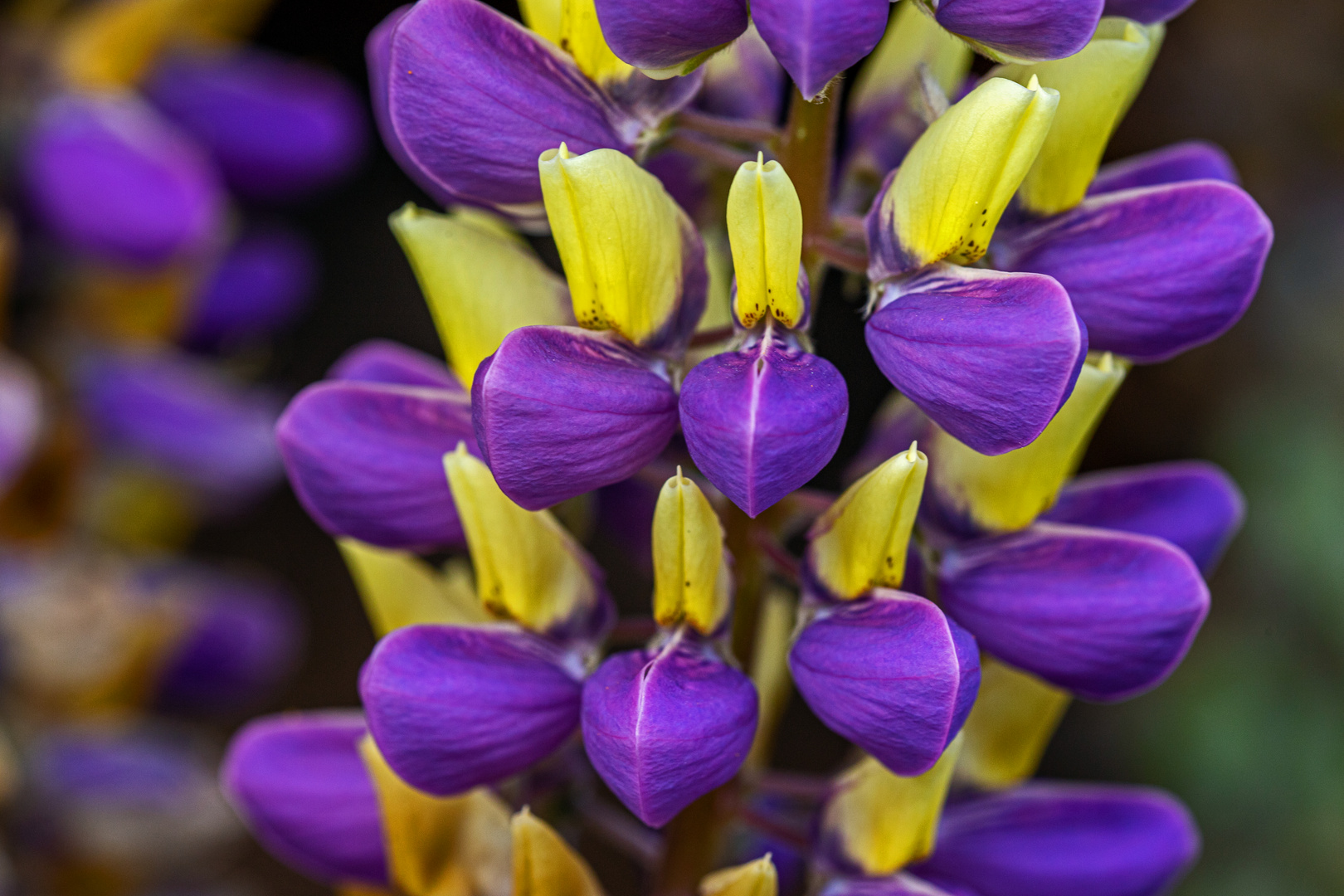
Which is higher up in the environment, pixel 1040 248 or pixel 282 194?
pixel 1040 248

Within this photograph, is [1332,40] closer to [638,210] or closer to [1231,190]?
[1231,190]

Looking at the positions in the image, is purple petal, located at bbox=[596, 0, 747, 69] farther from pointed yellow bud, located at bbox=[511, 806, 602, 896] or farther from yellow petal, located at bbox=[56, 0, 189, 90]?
yellow petal, located at bbox=[56, 0, 189, 90]

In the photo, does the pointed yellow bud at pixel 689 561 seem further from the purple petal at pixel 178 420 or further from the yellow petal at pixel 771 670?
the purple petal at pixel 178 420

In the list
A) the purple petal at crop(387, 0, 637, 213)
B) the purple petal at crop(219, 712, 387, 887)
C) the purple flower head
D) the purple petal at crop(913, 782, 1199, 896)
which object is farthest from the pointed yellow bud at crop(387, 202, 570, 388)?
the purple flower head

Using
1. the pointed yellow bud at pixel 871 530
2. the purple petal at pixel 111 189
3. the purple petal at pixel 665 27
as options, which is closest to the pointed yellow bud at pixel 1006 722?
the pointed yellow bud at pixel 871 530

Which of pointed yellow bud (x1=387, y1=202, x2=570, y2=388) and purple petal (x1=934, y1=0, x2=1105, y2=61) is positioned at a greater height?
purple petal (x1=934, y1=0, x2=1105, y2=61)

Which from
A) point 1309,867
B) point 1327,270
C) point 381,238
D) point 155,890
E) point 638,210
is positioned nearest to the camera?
point 638,210

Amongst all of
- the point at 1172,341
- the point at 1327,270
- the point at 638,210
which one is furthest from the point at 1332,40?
the point at 638,210
